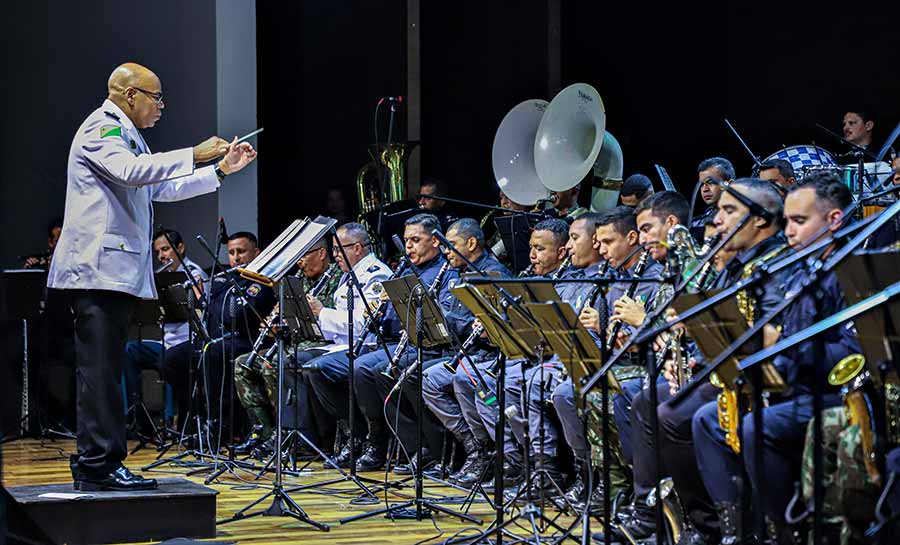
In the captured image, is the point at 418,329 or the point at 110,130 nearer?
the point at 110,130

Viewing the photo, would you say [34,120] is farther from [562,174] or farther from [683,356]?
[683,356]

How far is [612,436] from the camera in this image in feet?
15.4

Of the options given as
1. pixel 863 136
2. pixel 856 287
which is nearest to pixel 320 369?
pixel 863 136

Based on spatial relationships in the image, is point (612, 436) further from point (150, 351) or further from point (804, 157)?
point (150, 351)

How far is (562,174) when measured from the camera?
732 cm

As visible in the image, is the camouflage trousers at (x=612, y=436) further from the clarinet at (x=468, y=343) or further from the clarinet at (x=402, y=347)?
the clarinet at (x=402, y=347)

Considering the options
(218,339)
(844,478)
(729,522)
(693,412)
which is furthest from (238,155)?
(218,339)

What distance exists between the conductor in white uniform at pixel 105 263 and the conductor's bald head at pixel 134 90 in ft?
0.40

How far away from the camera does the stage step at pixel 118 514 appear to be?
438 cm

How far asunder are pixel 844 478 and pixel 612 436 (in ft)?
5.06

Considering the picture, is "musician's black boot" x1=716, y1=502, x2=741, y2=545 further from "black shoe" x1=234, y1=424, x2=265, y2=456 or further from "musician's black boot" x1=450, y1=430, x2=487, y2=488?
"black shoe" x1=234, y1=424, x2=265, y2=456

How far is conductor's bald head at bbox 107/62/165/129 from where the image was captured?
186 inches

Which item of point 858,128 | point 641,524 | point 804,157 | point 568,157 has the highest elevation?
point 858,128

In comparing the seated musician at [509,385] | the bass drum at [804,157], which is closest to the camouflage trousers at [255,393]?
the seated musician at [509,385]
